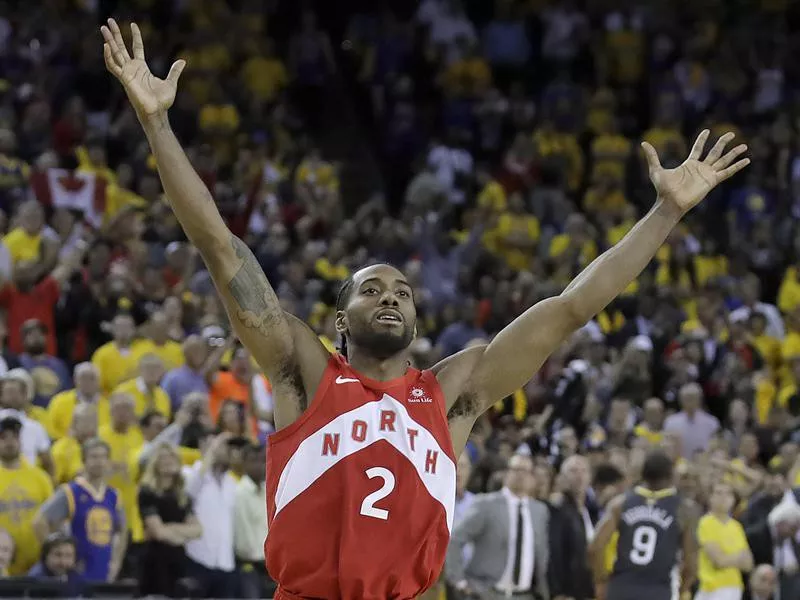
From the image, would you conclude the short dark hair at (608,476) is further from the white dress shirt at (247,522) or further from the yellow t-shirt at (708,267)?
→ the yellow t-shirt at (708,267)

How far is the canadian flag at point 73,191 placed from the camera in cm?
1494

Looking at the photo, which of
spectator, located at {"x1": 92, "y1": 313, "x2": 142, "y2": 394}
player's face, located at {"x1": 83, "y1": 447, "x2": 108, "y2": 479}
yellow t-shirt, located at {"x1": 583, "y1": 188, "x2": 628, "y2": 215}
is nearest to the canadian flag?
spectator, located at {"x1": 92, "y1": 313, "x2": 142, "y2": 394}

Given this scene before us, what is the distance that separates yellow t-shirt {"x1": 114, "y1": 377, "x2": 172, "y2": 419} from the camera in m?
12.1

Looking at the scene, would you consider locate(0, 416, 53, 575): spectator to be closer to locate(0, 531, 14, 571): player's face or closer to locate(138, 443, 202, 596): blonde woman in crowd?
locate(0, 531, 14, 571): player's face

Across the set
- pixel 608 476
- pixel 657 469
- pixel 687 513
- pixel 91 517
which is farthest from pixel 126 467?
pixel 687 513

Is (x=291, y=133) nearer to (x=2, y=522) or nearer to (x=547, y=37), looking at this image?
(x=547, y=37)

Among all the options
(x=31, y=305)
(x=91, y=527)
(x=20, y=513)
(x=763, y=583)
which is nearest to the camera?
(x=20, y=513)

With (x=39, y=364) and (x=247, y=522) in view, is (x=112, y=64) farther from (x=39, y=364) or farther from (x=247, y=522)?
(x=39, y=364)

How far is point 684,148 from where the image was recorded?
64.7 feet

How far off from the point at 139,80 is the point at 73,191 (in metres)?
10.5

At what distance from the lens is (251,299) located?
502 cm

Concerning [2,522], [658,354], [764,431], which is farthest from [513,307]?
[2,522]

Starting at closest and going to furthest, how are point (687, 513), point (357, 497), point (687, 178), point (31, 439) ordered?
point (357, 497), point (687, 178), point (31, 439), point (687, 513)

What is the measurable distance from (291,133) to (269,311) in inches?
570
